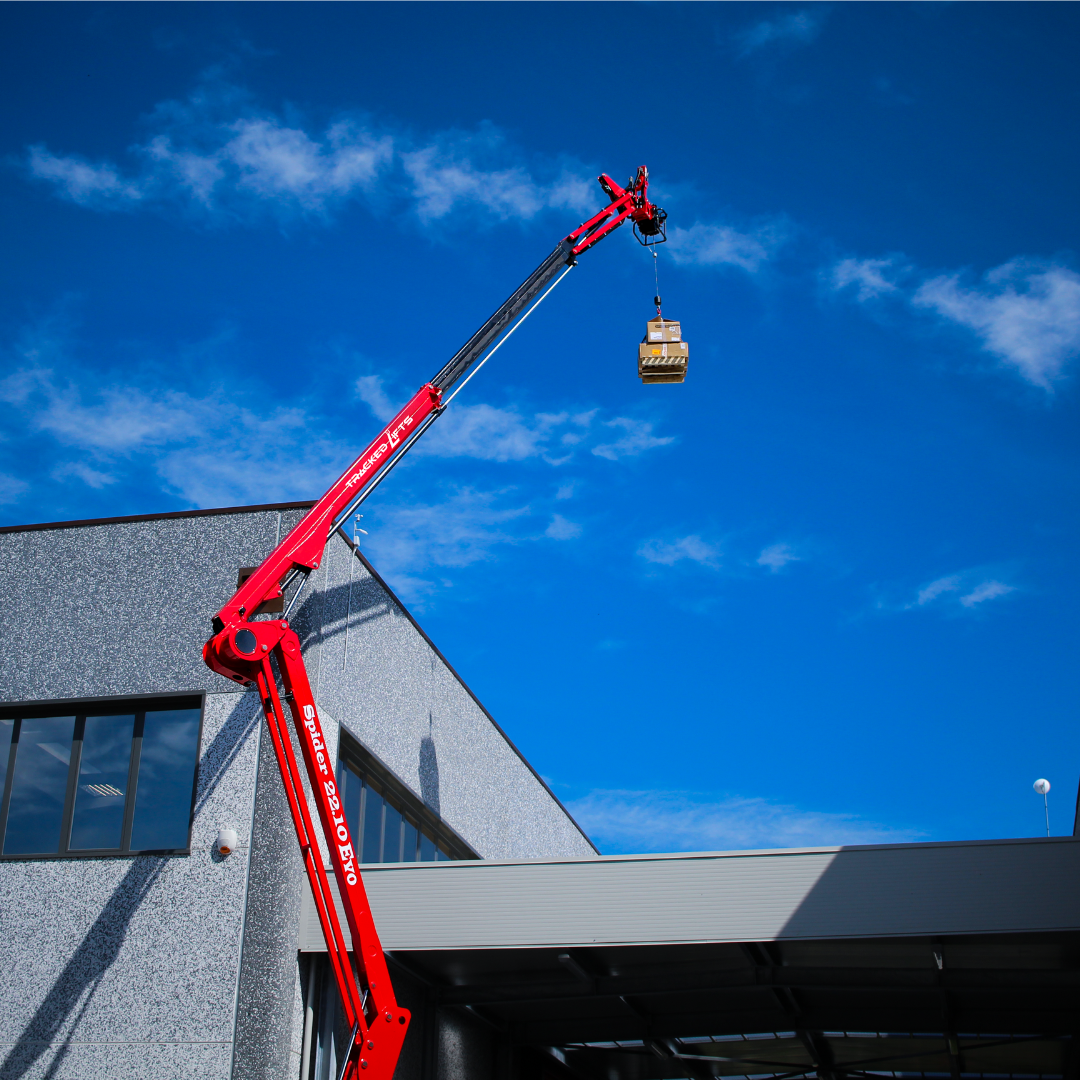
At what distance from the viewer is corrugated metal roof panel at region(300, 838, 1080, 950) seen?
402 inches

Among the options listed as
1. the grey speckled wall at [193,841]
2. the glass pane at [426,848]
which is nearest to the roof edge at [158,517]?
the grey speckled wall at [193,841]

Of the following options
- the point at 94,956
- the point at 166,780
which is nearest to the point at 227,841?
the point at 166,780

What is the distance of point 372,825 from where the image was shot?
14.7m

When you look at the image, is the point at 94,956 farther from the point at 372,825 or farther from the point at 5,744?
the point at 372,825

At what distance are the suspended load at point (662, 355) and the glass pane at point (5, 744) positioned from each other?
26.9 feet

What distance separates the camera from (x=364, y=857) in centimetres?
1423

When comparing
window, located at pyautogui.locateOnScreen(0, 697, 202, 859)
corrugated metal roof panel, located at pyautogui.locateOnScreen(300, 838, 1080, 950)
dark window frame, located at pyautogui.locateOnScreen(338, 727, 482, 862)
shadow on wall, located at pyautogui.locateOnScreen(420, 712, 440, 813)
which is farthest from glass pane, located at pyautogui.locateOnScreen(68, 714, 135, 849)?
shadow on wall, located at pyautogui.locateOnScreen(420, 712, 440, 813)

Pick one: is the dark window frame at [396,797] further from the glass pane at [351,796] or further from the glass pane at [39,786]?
the glass pane at [39,786]

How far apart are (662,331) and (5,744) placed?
29.0 feet

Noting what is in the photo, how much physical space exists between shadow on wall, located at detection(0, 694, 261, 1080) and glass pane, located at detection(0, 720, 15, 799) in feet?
6.57

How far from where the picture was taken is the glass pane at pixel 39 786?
477 inches

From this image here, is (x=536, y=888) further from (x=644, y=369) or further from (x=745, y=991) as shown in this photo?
(x=644, y=369)

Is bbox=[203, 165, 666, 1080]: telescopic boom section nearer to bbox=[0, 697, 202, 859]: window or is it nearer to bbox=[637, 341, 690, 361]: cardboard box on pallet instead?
bbox=[0, 697, 202, 859]: window

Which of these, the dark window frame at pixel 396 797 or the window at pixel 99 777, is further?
the dark window frame at pixel 396 797
